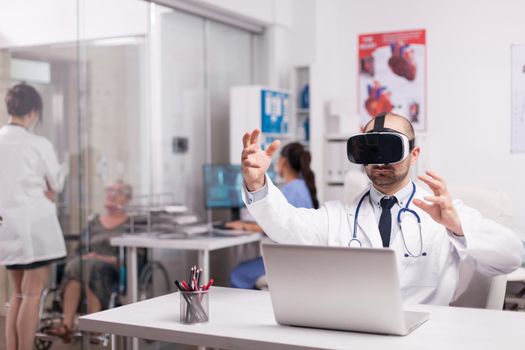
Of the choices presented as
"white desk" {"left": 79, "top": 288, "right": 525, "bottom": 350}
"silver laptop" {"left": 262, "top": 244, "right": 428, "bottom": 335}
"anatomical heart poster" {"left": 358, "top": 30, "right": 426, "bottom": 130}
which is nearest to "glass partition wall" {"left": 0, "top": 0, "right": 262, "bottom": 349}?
"anatomical heart poster" {"left": 358, "top": 30, "right": 426, "bottom": 130}

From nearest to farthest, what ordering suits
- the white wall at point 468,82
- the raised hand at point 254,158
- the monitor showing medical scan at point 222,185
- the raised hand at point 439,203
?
the raised hand at point 439,203 → the raised hand at point 254,158 → the monitor showing medical scan at point 222,185 → the white wall at point 468,82

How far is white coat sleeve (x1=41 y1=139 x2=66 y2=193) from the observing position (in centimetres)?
381

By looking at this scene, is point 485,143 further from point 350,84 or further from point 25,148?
point 25,148

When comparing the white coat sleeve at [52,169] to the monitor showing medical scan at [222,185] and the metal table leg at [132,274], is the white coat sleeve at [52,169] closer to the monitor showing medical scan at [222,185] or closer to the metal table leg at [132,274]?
the metal table leg at [132,274]

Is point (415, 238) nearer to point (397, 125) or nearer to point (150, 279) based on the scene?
point (397, 125)

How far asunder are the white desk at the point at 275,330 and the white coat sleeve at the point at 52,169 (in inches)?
70.9

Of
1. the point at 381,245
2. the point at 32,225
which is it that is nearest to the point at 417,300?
the point at 381,245

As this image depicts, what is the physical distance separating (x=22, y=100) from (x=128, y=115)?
0.93 meters

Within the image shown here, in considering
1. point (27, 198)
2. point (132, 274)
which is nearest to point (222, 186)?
point (132, 274)

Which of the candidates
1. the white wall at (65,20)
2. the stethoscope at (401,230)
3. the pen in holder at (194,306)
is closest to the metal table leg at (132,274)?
the white wall at (65,20)

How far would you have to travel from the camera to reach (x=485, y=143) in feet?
17.0

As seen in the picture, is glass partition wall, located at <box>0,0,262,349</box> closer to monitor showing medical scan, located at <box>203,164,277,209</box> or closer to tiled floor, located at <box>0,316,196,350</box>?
tiled floor, located at <box>0,316,196,350</box>

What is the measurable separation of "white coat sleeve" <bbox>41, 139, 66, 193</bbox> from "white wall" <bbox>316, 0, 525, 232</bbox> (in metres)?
2.25

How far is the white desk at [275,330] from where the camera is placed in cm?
170
